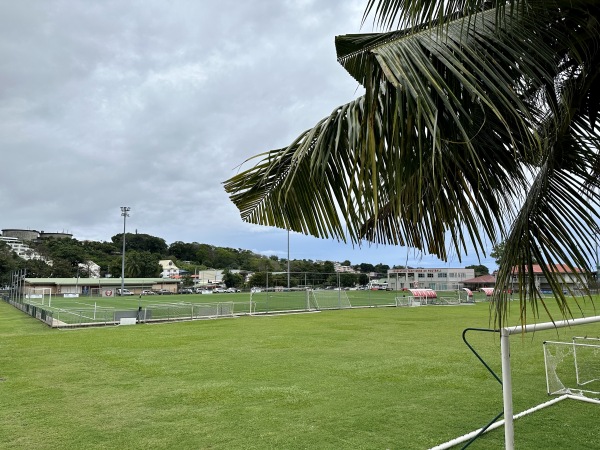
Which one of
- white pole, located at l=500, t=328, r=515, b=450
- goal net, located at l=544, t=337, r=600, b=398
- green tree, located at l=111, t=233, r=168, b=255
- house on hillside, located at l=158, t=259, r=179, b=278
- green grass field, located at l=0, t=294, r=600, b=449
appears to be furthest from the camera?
green tree, located at l=111, t=233, r=168, b=255

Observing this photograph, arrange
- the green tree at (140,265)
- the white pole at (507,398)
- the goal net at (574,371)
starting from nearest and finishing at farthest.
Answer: the white pole at (507,398)
the goal net at (574,371)
the green tree at (140,265)

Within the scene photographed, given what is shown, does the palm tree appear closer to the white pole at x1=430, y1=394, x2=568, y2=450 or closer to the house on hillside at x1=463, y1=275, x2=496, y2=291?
the white pole at x1=430, y1=394, x2=568, y2=450

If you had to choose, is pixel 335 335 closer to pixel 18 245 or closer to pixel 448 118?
pixel 448 118

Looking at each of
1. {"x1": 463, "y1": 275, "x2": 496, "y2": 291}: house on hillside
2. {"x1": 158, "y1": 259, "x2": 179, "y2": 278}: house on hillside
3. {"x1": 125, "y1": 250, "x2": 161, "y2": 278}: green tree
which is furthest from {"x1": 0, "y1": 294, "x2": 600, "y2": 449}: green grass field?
{"x1": 158, "y1": 259, "x2": 179, "y2": 278}: house on hillside

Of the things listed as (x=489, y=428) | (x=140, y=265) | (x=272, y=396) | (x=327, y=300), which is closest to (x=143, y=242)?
(x=140, y=265)

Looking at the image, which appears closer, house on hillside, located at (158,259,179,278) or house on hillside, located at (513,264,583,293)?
house on hillside, located at (513,264,583,293)

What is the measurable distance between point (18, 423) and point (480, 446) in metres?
5.86

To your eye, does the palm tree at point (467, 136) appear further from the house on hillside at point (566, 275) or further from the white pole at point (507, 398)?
the white pole at point (507, 398)

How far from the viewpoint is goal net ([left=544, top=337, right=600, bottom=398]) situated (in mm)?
7129

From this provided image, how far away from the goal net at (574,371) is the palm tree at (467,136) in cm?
493

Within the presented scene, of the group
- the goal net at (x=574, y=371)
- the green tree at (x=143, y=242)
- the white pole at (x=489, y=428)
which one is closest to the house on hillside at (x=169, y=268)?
the green tree at (x=143, y=242)

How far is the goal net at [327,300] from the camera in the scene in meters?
30.2

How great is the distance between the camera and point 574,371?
9.22 metres

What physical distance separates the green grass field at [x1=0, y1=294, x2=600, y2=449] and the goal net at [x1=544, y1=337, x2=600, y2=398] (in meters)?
0.34
